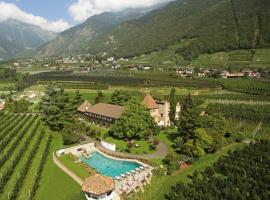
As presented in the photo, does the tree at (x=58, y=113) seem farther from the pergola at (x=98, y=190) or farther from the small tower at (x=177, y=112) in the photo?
the pergola at (x=98, y=190)

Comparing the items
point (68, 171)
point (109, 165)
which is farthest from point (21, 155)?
point (109, 165)

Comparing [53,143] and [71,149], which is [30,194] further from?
[53,143]

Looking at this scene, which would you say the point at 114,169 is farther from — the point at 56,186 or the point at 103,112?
the point at 103,112

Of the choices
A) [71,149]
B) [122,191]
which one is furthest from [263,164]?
[71,149]

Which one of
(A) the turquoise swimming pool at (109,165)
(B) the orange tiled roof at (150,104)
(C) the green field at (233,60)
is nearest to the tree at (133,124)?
(A) the turquoise swimming pool at (109,165)

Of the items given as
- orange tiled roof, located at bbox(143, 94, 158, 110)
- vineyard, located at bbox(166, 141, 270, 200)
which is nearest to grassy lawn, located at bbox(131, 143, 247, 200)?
vineyard, located at bbox(166, 141, 270, 200)

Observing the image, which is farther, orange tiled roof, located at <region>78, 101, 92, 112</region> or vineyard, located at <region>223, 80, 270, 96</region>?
vineyard, located at <region>223, 80, 270, 96</region>

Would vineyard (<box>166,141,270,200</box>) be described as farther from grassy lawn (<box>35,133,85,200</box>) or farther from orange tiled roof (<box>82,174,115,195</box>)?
grassy lawn (<box>35,133,85,200</box>)
